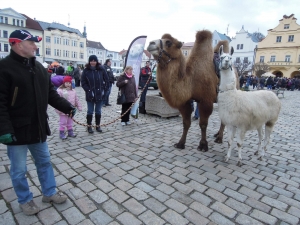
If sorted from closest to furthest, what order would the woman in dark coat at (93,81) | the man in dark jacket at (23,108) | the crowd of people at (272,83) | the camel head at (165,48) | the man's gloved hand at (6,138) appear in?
the man's gloved hand at (6,138)
the man in dark jacket at (23,108)
the camel head at (165,48)
the woman in dark coat at (93,81)
the crowd of people at (272,83)

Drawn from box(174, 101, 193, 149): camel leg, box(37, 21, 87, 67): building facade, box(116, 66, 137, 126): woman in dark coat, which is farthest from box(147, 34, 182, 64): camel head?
box(37, 21, 87, 67): building facade

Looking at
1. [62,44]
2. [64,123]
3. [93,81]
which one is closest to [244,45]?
[62,44]

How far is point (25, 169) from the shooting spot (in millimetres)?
2559

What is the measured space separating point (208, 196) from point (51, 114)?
710 cm

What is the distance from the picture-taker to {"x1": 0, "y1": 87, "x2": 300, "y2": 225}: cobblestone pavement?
8.64 feet

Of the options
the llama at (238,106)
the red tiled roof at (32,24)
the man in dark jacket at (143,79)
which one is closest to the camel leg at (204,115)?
the llama at (238,106)

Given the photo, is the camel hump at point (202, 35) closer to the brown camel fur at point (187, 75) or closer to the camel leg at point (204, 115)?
the brown camel fur at point (187, 75)

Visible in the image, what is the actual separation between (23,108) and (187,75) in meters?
3.26

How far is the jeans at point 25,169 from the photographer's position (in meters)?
2.46

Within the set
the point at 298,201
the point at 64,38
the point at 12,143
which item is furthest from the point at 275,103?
the point at 64,38

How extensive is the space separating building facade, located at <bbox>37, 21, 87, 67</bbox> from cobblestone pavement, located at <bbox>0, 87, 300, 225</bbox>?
57359mm

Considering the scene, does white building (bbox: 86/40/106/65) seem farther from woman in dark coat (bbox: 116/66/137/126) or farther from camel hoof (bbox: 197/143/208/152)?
camel hoof (bbox: 197/143/208/152)

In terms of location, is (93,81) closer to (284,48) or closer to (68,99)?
(68,99)

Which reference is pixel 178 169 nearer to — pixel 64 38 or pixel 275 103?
pixel 275 103
